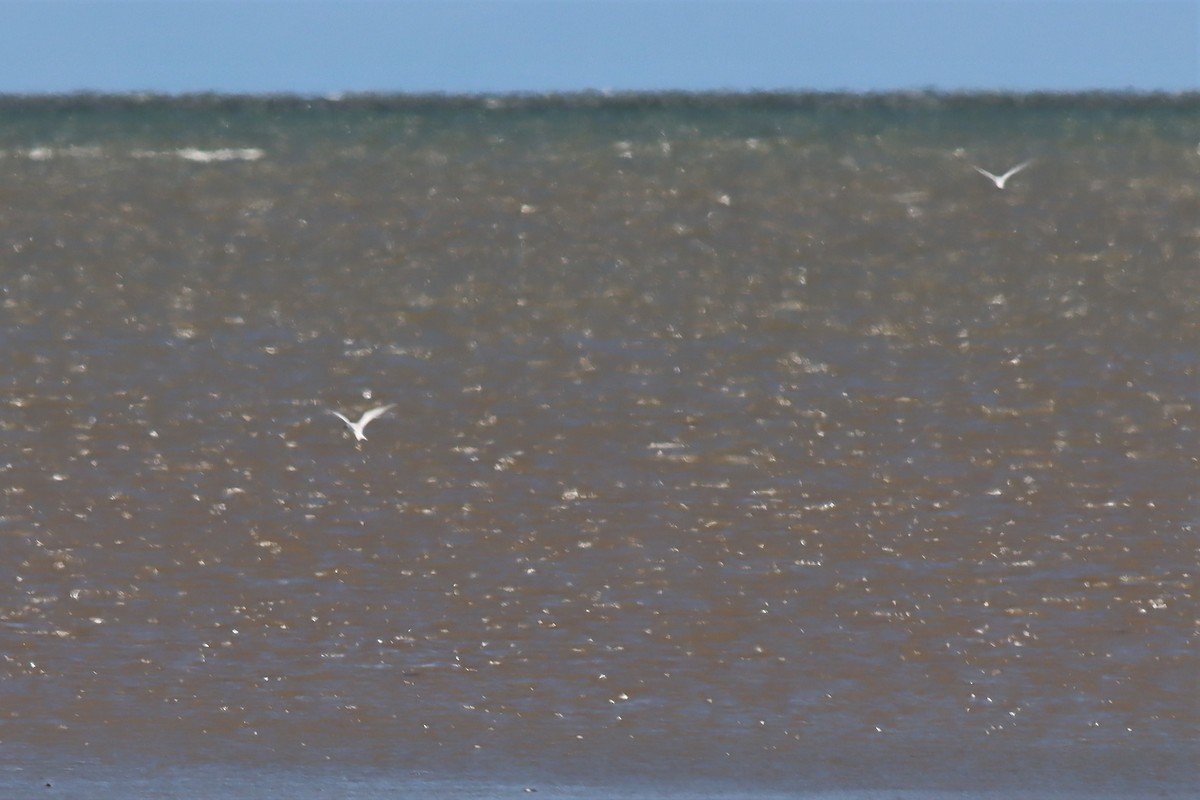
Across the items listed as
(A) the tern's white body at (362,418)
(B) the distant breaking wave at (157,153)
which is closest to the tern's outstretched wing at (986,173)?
(A) the tern's white body at (362,418)

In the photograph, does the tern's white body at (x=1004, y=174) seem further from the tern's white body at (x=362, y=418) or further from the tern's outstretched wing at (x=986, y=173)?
the tern's white body at (x=362, y=418)

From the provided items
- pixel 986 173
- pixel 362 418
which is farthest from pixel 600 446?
pixel 986 173

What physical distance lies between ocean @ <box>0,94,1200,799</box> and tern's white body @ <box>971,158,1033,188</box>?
0.04 ft

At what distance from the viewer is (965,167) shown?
3076 mm

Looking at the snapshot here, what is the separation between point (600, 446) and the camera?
114 inches

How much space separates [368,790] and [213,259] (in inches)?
48.4

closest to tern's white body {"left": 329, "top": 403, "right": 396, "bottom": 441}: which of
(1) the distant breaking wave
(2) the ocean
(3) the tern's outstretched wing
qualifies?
(2) the ocean

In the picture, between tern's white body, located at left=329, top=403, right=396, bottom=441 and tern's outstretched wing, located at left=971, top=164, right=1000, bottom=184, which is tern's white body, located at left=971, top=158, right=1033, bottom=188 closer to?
tern's outstretched wing, located at left=971, top=164, right=1000, bottom=184

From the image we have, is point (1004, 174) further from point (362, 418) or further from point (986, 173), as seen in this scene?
point (362, 418)

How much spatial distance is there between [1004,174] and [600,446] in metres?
1.10

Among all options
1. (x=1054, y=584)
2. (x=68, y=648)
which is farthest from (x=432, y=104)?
(x=1054, y=584)

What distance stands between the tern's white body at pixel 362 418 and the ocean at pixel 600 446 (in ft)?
0.09

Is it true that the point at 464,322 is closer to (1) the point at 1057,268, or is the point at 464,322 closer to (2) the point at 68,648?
(2) the point at 68,648

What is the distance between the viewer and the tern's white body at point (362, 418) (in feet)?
9.55
